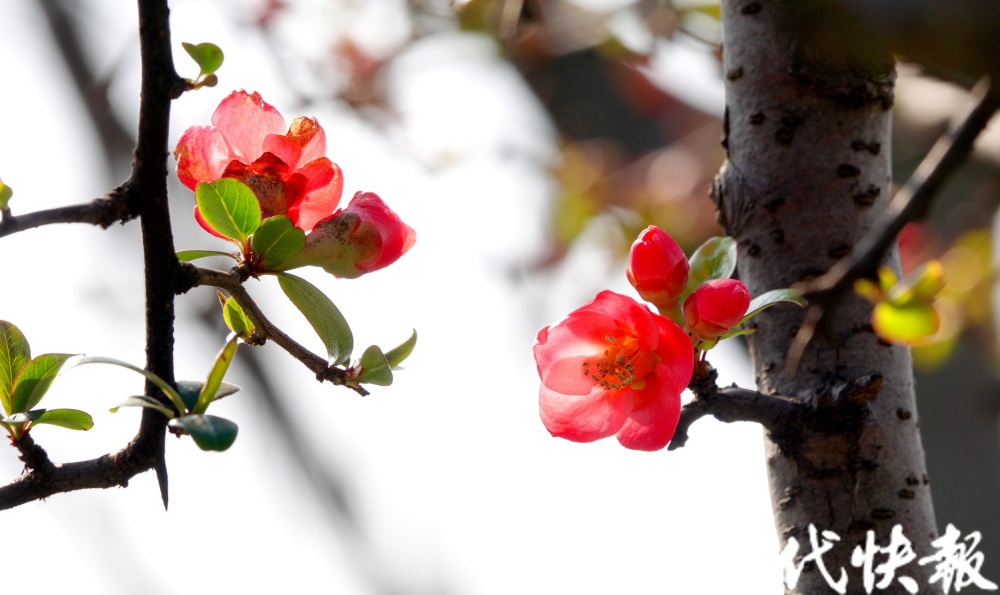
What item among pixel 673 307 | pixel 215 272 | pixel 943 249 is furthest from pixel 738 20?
pixel 943 249

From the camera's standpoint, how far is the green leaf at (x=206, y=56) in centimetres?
60

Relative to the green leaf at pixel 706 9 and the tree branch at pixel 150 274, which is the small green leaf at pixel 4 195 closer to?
the tree branch at pixel 150 274

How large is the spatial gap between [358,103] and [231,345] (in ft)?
7.88

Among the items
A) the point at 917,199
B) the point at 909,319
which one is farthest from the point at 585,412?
the point at 917,199

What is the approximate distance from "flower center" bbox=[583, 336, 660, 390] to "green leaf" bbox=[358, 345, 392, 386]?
0.68 feet

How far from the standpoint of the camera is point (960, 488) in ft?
7.53

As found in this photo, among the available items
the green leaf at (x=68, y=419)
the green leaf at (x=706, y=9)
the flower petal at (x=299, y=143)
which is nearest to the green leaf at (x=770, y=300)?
the flower petal at (x=299, y=143)

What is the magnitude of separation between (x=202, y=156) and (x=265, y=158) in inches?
2.2

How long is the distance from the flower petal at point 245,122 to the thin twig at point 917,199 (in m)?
0.44

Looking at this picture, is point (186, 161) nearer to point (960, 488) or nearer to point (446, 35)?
point (446, 35)

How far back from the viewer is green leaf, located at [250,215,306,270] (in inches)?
25.1

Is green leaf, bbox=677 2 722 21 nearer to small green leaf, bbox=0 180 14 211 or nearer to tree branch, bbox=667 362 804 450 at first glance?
tree branch, bbox=667 362 804 450

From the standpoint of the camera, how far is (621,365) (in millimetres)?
771

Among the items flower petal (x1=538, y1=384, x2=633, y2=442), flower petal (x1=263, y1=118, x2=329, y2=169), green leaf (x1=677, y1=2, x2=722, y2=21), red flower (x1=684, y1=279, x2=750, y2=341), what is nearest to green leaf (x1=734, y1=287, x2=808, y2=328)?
red flower (x1=684, y1=279, x2=750, y2=341)
